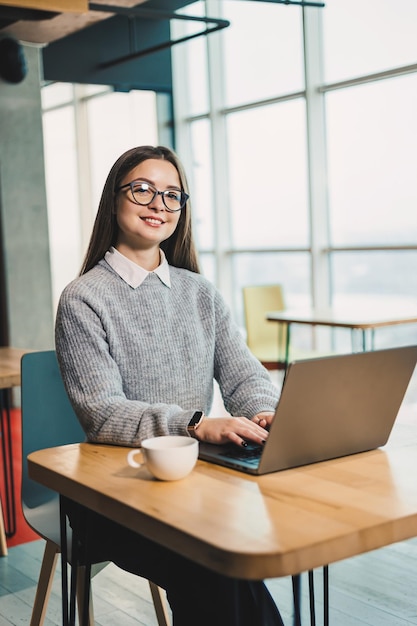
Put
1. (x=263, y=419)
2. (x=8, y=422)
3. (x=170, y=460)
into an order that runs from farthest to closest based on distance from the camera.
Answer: (x=8, y=422) → (x=263, y=419) → (x=170, y=460)

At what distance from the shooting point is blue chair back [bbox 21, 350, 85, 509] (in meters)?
2.27

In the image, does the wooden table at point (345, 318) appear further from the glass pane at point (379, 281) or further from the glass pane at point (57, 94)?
the glass pane at point (57, 94)

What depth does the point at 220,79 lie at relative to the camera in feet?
26.3

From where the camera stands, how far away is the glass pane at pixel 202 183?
836cm

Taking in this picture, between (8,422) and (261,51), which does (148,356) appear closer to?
(8,422)

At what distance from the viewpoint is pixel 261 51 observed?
7.48 m

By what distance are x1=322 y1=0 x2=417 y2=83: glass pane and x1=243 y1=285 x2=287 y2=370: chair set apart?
6.64 ft

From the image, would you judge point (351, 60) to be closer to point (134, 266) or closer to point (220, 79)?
point (220, 79)

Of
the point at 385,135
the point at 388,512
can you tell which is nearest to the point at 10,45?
the point at 385,135

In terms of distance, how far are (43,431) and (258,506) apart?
116cm

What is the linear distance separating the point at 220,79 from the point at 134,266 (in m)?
6.40

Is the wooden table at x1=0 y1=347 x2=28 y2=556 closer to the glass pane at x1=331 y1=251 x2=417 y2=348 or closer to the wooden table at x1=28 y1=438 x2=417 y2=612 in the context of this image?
the wooden table at x1=28 y1=438 x2=417 y2=612

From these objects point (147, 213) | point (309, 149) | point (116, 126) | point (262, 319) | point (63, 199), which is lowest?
point (262, 319)

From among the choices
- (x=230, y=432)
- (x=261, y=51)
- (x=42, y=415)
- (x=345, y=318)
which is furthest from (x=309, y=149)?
(x=230, y=432)
